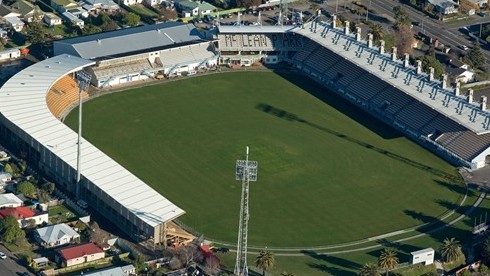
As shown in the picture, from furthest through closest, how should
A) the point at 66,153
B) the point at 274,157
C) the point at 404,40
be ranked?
the point at 404,40
the point at 274,157
the point at 66,153

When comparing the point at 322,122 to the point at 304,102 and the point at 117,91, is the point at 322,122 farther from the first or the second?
the point at 117,91

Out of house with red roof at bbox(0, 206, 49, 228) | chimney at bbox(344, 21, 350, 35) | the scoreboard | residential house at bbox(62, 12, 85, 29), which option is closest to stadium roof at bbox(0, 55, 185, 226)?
house with red roof at bbox(0, 206, 49, 228)

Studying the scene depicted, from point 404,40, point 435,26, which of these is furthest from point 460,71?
point 435,26

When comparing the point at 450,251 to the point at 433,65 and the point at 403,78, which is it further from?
the point at 433,65

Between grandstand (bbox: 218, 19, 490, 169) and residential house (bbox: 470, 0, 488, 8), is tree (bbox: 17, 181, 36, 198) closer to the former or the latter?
grandstand (bbox: 218, 19, 490, 169)

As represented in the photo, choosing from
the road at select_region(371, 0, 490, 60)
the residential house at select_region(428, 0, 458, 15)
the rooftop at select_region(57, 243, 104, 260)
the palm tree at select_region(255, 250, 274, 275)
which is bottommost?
the road at select_region(371, 0, 490, 60)

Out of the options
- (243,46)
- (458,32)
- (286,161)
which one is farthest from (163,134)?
(458,32)
